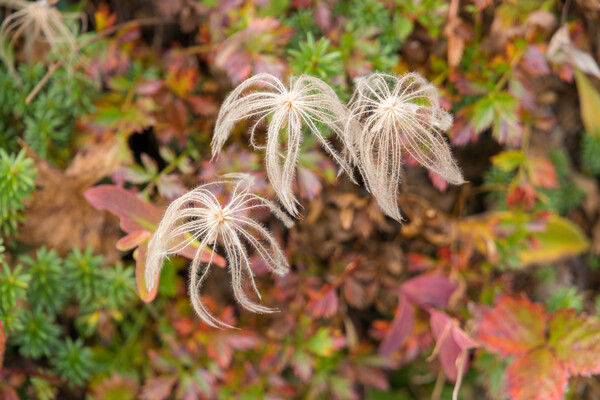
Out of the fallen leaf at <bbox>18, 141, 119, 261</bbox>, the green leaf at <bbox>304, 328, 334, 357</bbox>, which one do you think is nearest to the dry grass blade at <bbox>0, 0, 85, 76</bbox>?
the fallen leaf at <bbox>18, 141, 119, 261</bbox>

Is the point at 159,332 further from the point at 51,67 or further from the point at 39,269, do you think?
the point at 51,67


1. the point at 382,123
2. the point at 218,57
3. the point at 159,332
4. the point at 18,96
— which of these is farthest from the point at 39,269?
the point at 382,123

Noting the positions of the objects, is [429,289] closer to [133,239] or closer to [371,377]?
[371,377]

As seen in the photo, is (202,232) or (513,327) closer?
(202,232)

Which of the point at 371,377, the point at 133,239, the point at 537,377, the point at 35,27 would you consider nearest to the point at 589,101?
the point at 537,377

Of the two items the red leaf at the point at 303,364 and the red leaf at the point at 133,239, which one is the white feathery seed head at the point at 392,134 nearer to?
the red leaf at the point at 133,239

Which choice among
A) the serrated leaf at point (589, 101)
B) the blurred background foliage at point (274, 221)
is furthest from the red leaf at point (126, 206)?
the serrated leaf at point (589, 101)

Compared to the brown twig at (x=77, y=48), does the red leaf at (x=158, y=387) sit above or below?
below
